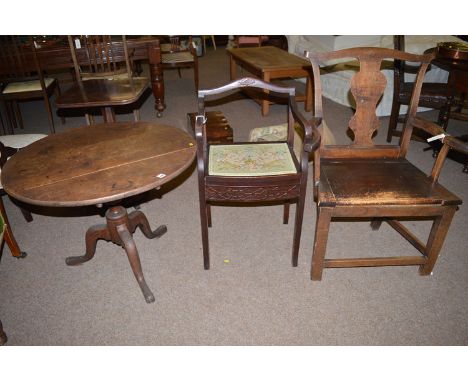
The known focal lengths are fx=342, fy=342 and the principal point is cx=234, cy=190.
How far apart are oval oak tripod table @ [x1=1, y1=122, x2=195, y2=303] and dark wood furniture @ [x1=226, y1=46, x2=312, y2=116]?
199 centimetres

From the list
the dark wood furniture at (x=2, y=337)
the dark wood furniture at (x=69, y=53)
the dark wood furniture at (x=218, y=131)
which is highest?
the dark wood furniture at (x=69, y=53)

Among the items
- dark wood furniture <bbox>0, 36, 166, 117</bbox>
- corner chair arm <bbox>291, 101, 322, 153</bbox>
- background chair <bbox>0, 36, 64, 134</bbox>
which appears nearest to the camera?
corner chair arm <bbox>291, 101, 322, 153</bbox>

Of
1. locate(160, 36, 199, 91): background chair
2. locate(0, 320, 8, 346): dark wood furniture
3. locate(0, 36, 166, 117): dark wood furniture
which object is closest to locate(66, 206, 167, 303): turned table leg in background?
locate(0, 320, 8, 346): dark wood furniture

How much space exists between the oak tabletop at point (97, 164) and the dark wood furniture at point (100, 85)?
1.74 ft

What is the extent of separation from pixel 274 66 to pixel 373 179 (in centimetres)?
230

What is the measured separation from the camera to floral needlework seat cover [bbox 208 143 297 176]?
1.60 metres

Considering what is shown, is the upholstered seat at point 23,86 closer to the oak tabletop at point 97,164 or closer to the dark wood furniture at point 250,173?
the oak tabletop at point 97,164

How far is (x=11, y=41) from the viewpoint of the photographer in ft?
9.69

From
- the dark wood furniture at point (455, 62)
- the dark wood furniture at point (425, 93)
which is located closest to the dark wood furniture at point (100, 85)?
the dark wood furniture at point (425, 93)

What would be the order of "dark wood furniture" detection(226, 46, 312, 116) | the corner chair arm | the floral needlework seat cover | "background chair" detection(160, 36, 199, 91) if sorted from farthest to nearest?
"background chair" detection(160, 36, 199, 91) < "dark wood furniture" detection(226, 46, 312, 116) < the floral needlework seat cover < the corner chair arm

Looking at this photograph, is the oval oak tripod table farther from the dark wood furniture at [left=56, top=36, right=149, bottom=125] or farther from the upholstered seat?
the upholstered seat

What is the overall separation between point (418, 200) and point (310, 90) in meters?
2.60

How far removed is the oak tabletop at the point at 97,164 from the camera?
1.28 metres

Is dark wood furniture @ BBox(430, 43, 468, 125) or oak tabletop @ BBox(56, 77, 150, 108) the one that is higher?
dark wood furniture @ BBox(430, 43, 468, 125)
